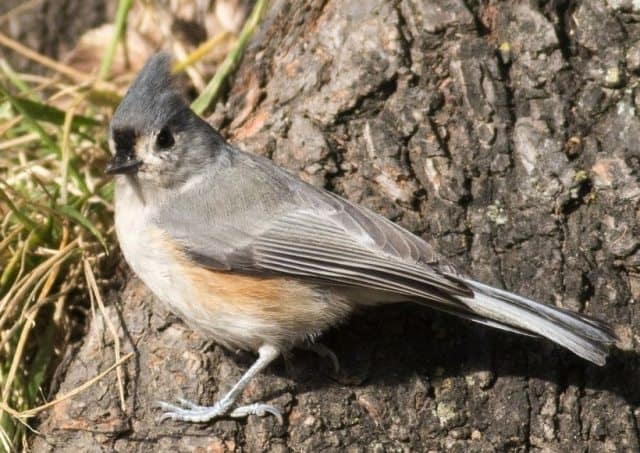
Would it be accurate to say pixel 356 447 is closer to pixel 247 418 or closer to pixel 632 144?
pixel 247 418

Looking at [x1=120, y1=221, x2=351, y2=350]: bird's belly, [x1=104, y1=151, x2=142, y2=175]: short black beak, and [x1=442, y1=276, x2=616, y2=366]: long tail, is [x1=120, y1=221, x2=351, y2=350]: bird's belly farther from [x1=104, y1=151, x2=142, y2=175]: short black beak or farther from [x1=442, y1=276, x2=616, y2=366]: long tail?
[x1=442, y1=276, x2=616, y2=366]: long tail

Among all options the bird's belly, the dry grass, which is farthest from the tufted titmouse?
the dry grass

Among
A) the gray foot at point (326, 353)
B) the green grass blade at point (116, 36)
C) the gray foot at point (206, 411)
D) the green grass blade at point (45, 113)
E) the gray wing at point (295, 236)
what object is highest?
the green grass blade at point (116, 36)

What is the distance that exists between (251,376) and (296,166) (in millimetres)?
955

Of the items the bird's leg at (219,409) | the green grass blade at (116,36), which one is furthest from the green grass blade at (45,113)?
the bird's leg at (219,409)

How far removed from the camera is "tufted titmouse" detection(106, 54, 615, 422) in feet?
10.4

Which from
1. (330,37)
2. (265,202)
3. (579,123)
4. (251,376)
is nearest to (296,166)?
(265,202)

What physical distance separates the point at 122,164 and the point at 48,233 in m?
0.73

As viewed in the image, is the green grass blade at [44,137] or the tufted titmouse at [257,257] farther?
the green grass blade at [44,137]

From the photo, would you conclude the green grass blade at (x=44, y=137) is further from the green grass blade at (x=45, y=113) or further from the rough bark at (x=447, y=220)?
the rough bark at (x=447, y=220)

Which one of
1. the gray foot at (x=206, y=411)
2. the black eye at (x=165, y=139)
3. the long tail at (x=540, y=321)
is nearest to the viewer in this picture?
the long tail at (x=540, y=321)

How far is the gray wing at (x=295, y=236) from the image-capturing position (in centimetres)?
320

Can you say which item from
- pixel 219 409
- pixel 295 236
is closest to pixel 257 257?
pixel 295 236

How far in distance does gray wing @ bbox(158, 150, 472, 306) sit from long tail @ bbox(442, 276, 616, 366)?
0.34 ft
